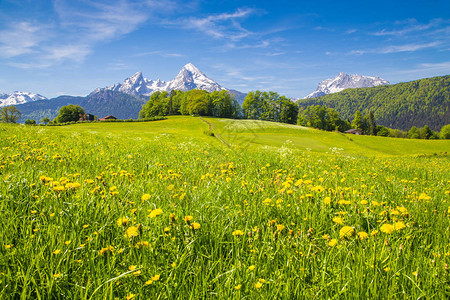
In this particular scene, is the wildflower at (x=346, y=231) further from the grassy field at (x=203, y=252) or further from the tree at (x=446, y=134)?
the tree at (x=446, y=134)

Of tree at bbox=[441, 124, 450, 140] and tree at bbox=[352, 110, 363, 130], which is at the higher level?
tree at bbox=[352, 110, 363, 130]

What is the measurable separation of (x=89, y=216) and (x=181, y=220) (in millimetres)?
910

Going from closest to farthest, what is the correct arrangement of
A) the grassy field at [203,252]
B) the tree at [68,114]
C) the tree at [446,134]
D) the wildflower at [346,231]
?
the grassy field at [203,252] < the wildflower at [346,231] < the tree at [68,114] < the tree at [446,134]

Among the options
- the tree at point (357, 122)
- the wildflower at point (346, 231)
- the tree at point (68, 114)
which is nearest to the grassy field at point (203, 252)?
the wildflower at point (346, 231)

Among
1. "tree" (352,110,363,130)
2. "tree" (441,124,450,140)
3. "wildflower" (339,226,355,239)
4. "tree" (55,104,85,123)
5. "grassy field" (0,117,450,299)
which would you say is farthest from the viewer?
"tree" (352,110,363,130)

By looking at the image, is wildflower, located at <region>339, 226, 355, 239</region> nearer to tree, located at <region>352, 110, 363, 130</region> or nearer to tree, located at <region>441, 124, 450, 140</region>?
tree, located at <region>441, 124, 450, 140</region>

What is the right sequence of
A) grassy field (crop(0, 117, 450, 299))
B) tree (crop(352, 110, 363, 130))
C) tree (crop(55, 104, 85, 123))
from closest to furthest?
grassy field (crop(0, 117, 450, 299)) → tree (crop(55, 104, 85, 123)) → tree (crop(352, 110, 363, 130))

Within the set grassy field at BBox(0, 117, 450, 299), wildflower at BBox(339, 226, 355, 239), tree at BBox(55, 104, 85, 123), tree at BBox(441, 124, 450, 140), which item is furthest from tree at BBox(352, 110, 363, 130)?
wildflower at BBox(339, 226, 355, 239)

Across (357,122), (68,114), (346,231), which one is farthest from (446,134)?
(68,114)

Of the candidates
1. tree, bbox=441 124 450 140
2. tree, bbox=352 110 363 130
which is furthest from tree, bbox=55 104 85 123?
tree, bbox=441 124 450 140

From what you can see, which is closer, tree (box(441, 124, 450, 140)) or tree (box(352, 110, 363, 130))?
tree (box(441, 124, 450, 140))

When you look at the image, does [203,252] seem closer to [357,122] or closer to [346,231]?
[346,231]

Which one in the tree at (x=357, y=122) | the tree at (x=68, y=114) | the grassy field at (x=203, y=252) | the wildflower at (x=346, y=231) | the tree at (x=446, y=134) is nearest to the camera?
the grassy field at (x=203, y=252)

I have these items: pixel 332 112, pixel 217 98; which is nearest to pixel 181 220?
pixel 217 98
